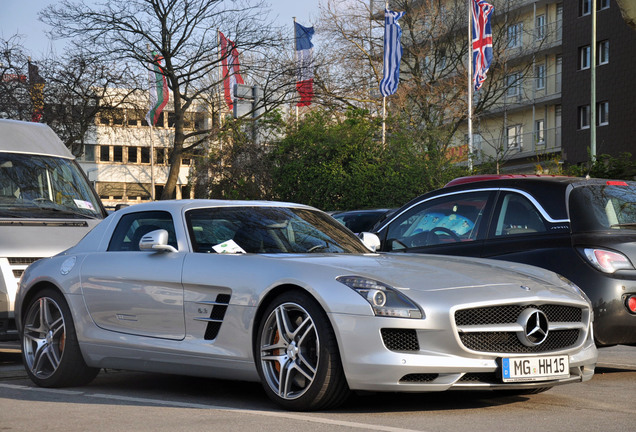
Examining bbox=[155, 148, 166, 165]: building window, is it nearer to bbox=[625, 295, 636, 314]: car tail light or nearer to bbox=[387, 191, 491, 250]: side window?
bbox=[387, 191, 491, 250]: side window

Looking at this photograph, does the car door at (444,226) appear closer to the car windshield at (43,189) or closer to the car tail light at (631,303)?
the car tail light at (631,303)

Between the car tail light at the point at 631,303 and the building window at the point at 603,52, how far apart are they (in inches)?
1677

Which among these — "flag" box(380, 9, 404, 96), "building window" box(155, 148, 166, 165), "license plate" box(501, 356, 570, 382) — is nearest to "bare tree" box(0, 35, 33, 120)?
"flag" box(380, 9, 404, 96)

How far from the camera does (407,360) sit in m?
6.08

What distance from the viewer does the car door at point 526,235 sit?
8.23 meters

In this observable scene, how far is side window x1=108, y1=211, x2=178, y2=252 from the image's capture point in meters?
7.93

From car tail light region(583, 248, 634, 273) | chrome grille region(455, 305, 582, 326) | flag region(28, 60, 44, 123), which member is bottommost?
chrome grille region(455, 305, 582, 326)

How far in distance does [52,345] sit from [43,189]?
3.74 meters

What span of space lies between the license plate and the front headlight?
631 millimetres

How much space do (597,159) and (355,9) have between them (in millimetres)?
29351

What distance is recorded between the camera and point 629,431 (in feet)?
18.4

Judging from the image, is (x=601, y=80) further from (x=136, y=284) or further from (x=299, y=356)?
(x=299, y=356)

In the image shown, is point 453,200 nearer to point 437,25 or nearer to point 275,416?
point 275,416

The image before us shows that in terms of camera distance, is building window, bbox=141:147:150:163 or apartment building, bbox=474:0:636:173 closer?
apartment building, bbox=474:0:636:173
